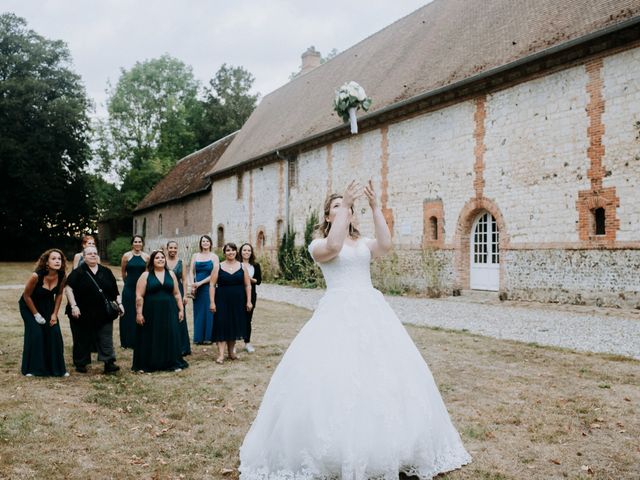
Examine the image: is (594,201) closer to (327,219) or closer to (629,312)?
(629,312)

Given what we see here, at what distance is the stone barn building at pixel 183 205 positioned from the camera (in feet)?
109

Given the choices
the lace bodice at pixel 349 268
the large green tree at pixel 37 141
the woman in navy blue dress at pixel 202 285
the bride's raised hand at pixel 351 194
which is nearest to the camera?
the bride's raised hand at pixel 351 194

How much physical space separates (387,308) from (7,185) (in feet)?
128

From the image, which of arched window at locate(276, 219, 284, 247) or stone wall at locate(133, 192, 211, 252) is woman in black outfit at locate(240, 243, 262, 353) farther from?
stone wall at locate(133, 192, 211, 252)

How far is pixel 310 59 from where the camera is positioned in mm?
31969

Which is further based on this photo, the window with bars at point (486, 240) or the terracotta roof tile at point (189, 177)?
the terracotta roof tile at point (189, 177)

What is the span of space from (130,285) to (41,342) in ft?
6.15

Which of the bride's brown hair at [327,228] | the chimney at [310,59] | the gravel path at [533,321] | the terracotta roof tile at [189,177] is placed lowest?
the gravel path at [533,321]

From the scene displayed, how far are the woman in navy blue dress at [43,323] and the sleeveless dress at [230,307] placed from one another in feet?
6.35

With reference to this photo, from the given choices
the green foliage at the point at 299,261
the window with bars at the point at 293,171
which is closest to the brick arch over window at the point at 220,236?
the green foliage at the point at 299,261

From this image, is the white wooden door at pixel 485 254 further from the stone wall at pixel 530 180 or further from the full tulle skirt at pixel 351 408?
the full tulle skirt at pixel 351 408

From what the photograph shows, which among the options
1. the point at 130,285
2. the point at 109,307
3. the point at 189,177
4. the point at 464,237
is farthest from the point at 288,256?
the point at 189,177

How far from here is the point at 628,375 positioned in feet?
20.6

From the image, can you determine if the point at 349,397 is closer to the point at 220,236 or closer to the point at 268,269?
the point at 268,269
